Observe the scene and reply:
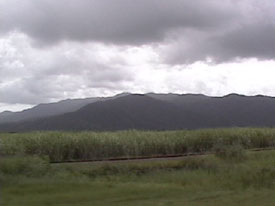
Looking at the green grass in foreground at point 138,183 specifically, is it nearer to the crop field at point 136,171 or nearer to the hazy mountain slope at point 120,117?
the crop field at point 136,171

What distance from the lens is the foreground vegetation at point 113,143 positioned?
32.5 m

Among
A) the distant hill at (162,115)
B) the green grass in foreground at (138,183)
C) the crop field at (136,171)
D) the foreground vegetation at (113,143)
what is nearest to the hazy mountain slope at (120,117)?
the distant hill at (162,115)

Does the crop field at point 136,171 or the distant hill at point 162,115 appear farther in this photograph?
the distant hill at point 162,115

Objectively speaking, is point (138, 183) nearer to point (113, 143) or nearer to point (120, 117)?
point (113, 143)

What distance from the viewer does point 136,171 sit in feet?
88.8

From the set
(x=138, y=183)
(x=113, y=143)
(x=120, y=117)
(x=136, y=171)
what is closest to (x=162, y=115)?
(x=120, y=117)

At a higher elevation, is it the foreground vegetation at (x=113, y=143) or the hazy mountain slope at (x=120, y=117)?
the hazy mountain slope at (x=120, y=117)

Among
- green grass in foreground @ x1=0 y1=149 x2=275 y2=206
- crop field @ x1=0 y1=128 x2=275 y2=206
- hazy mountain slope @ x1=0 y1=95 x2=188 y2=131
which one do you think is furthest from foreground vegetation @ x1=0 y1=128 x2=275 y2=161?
hazy mountain slope @ x1=0 y1=95 x2=188 y2=131

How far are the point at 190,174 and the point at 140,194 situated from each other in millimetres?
7378

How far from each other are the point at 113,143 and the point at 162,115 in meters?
103

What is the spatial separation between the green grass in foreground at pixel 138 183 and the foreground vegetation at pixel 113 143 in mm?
4679

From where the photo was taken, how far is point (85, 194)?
18.6 meters

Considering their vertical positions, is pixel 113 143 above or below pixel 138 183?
above

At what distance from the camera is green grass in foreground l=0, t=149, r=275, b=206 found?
17141mm
